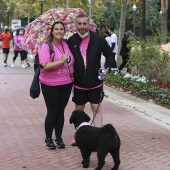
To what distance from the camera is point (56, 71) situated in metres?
5.31

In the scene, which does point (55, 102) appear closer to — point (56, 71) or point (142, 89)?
point (56, 71)

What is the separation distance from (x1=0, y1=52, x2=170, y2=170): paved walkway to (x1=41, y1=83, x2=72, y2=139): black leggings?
362 mm

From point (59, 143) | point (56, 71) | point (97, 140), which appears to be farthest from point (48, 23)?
point (97, 140)

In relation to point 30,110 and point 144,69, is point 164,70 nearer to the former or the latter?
point 144,69

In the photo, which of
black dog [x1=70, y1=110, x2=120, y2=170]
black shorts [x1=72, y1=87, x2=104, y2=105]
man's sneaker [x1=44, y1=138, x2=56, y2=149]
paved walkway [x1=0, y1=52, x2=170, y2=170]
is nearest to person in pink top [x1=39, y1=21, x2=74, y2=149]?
black shorts [x1=72, y1=87, x2=104, y2=105]

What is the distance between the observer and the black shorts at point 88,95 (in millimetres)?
5484

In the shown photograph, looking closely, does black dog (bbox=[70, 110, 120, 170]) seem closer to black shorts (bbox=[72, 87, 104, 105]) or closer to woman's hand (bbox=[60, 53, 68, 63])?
black shorts (bbox=[72, 87, 104, 105])

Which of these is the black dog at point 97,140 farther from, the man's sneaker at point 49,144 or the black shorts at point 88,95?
the man's sneaker at point 49,144

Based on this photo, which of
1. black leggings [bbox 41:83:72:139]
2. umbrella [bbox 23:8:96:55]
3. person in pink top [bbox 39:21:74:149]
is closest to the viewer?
person in pink top [bbox 39:21:74:149]

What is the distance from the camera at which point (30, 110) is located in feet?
28.5

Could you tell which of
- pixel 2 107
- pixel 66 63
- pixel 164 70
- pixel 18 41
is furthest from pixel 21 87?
pixel 66 63

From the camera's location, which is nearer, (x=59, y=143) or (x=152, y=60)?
(x=59, y=143)

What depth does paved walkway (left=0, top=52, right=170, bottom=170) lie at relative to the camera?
5.14 m

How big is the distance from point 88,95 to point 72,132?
134 cm
